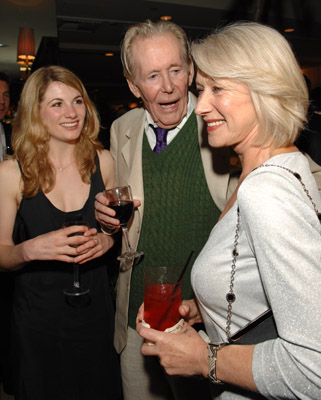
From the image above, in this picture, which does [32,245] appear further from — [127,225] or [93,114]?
[93,114]

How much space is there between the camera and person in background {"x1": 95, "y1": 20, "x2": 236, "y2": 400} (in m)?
1.92

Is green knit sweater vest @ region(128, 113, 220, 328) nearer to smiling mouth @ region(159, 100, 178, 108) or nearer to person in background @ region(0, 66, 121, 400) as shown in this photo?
smiling mouth @ region(159, 100, 178, 108)

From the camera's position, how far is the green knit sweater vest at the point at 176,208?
1.94 meters

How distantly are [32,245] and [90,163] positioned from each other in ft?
1.98

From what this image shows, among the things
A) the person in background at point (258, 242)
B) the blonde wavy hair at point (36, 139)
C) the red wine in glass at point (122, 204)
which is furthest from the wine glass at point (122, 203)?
the person in background at point (258, 242)

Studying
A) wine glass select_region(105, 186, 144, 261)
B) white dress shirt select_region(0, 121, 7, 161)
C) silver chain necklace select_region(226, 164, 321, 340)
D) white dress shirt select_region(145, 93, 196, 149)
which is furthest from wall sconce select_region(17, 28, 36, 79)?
silver chain necklace select_region(226, 164, 321, 340)

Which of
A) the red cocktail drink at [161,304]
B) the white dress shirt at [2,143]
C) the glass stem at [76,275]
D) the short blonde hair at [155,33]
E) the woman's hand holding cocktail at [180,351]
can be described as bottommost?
the glass stem at [76,275]

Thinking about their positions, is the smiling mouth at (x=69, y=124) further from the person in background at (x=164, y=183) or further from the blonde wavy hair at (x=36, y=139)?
the person in background at (x=164, y=183)

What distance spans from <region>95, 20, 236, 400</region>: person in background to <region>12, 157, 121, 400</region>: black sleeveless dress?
17cm

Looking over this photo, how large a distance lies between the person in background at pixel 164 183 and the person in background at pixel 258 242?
2.03 ft

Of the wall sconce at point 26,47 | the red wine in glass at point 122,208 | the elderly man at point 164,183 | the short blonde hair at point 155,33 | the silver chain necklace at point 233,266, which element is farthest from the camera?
the wall sconce at point 26,47

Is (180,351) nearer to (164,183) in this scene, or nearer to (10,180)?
(164,183)

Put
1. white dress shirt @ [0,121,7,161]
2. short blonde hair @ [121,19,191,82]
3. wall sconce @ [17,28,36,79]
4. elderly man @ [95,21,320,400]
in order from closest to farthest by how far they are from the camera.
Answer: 1. elderly man @ [95,21,320,400]
2. short blonde hair @ [121,19,191,82]
3. white dress shirt @ [0,121,7,161]
4. wall sconce @ [17,28,36,79]

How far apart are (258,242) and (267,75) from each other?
20.2 inches
